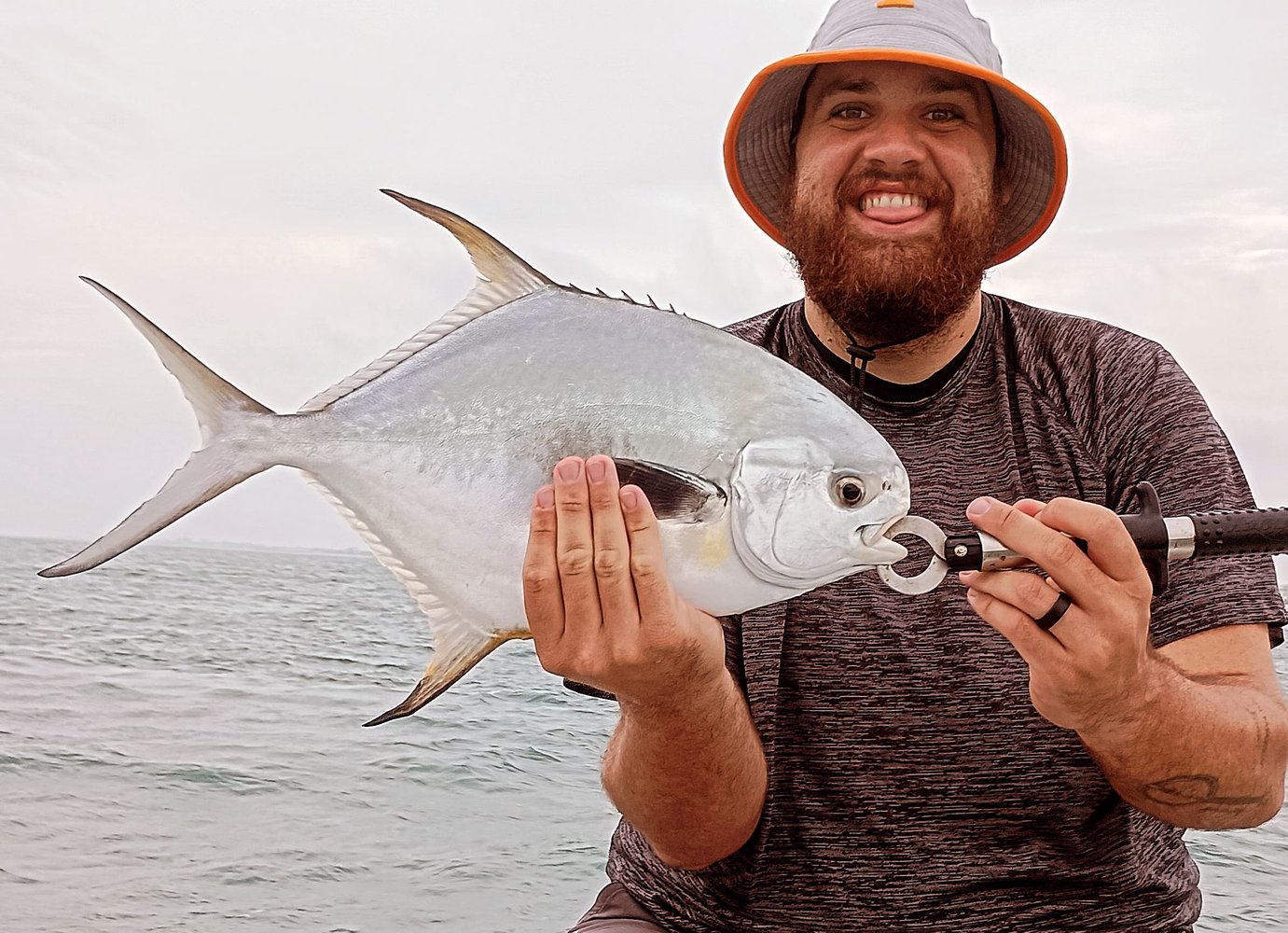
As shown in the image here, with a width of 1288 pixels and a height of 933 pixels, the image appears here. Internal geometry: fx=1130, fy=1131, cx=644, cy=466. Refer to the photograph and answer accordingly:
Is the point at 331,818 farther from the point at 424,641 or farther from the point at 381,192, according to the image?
the point at 424,641

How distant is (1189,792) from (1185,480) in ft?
1.89

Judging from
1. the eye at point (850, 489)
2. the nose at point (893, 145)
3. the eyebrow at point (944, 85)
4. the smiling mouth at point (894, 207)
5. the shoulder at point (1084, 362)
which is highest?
the eyebrow at point (944, 85)

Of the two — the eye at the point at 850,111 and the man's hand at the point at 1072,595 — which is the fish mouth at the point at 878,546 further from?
the eye at the point at 850,111

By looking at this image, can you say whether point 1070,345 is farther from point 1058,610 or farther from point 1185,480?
point 1058,610

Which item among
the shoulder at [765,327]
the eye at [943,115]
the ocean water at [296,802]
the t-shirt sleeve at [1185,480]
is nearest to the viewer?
the t-shirt sleeve at [1185,480]

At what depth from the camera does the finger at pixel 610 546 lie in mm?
1610

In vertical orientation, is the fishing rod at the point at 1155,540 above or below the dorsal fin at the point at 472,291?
below

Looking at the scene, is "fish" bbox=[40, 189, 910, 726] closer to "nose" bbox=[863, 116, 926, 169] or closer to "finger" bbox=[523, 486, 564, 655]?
"finger" bbox=[523, 486, 564, 655]

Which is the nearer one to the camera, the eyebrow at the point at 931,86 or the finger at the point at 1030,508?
the finger at the point at 1030,508

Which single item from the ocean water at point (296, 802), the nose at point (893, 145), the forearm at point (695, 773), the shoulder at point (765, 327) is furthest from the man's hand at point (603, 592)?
the ocean water at point (296, 802)

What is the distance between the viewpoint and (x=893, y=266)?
7.60 feet

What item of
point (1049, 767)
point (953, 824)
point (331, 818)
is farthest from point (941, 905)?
point (331, 818)

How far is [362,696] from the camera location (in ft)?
30.8

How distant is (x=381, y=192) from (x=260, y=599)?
695 inches
